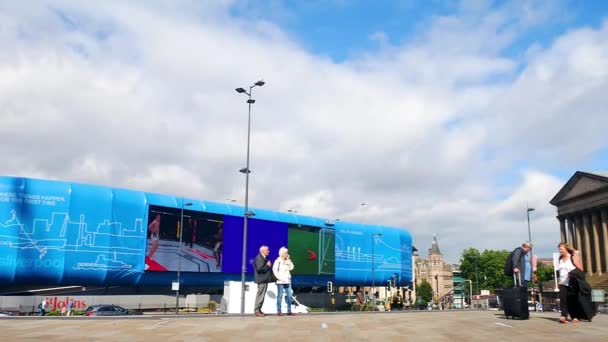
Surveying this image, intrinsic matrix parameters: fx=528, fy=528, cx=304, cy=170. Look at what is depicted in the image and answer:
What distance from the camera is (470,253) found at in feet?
447

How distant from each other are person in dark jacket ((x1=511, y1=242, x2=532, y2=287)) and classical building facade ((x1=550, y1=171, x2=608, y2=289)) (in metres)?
68.1

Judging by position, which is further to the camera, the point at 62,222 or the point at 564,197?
the point at 564,197

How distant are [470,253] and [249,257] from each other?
83.5m

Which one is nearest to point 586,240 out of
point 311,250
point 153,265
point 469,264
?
point 311,250

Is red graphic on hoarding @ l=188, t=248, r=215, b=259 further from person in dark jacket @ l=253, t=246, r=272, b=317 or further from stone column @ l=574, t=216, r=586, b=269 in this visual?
stone column @ l=574, t=216, r=586, b=269

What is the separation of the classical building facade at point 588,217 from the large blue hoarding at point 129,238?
38.0 metres

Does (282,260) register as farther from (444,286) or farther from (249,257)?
(444,286)

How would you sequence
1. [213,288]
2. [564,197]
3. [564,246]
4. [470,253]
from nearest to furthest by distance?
1. [564,246]
2. [213,288]
3. [564,197]
4. [470,253]

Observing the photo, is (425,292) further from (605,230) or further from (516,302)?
(516,302)

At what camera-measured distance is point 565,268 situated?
11086 mm

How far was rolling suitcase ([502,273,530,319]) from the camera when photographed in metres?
11.5

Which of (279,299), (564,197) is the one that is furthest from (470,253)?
(279,299)

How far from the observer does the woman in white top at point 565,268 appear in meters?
10.7

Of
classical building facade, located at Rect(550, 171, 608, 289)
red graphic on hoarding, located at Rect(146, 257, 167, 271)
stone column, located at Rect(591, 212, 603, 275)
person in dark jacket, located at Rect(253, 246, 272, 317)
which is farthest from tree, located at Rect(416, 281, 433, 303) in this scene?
person in dark jacket, located at Rect(253, 246, 272, 317)
